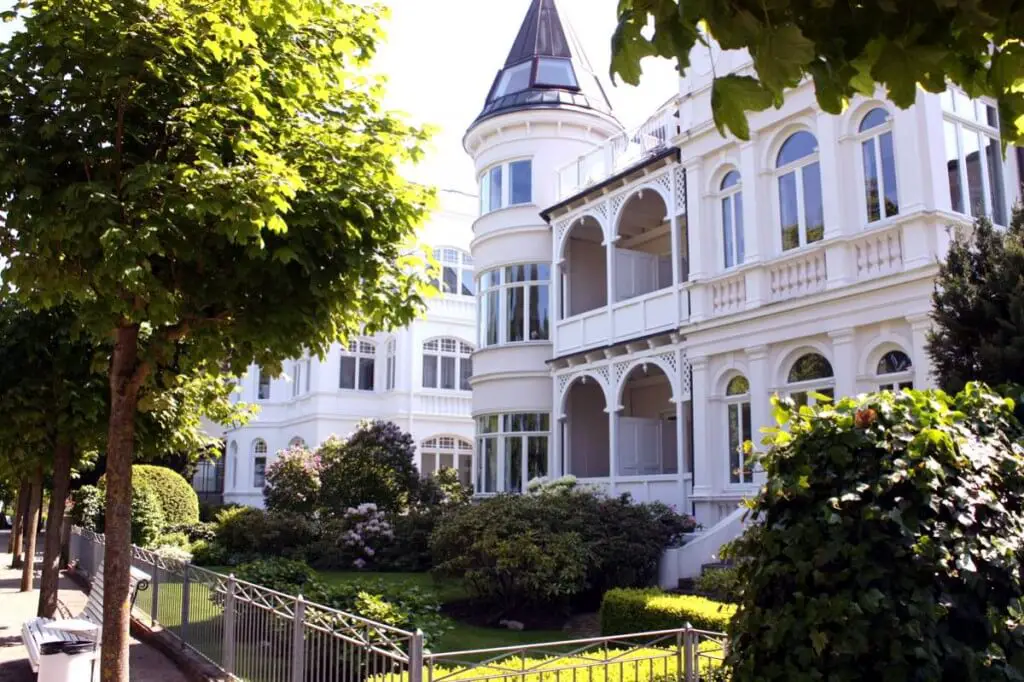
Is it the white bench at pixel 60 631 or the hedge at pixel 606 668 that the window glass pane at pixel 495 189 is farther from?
the hedge at pixel 606 668

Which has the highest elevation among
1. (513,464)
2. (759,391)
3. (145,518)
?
(759,391)

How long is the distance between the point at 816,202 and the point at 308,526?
14443mm

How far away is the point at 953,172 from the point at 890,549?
39.6ft

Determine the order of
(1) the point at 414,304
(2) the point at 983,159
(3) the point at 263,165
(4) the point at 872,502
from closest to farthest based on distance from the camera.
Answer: (4) the point at 872,502, (3) the point at 263,165, (1) the point at 414,304, (2) the point at 983,159

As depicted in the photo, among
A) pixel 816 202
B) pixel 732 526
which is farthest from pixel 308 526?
pixel 816 202

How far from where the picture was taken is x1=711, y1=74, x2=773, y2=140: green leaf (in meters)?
2.79

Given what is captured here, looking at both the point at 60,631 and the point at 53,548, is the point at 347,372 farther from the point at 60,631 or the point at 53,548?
the point at 60,631

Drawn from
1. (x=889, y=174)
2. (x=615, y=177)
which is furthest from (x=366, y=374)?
(x=889, y=174)

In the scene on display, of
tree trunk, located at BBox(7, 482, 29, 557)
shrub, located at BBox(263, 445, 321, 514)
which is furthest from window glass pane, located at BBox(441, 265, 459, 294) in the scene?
tree trunk, located at BBox(7, 482, 29, 557)

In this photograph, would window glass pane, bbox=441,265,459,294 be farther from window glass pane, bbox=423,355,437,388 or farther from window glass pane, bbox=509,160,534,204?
window glass pane, bbox=509,160,534,204

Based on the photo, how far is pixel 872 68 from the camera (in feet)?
8.67

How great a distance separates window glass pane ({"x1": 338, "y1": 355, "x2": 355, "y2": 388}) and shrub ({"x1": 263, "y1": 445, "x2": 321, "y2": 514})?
10218 mm

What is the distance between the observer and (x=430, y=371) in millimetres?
37594

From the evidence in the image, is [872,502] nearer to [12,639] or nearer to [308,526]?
[12,639]
